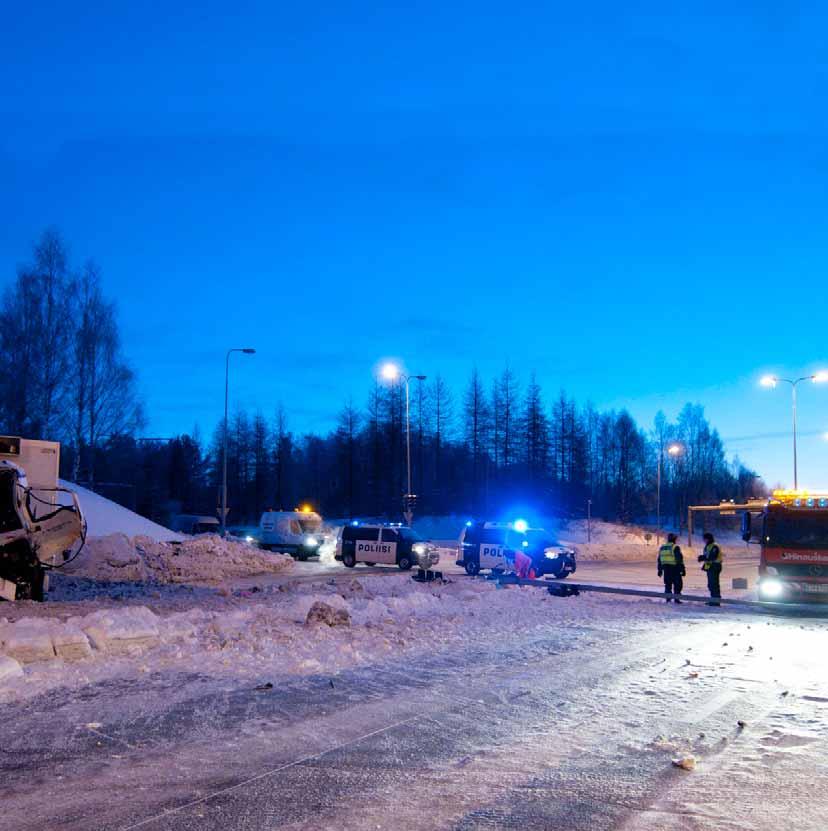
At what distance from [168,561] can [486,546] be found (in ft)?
38.7

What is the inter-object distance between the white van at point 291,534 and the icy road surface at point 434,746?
3247cm

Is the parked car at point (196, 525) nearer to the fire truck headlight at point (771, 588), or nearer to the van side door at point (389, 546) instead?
the van side door at point (389, 546)

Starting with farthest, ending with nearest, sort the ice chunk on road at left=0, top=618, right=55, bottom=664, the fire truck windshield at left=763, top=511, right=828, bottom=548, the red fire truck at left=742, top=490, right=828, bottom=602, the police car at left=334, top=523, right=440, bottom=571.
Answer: the police car at left=334, top=523, right=440, bottom=571, the fire truck windshield at left=763, top=511, right=828, bottom=548, the red fire truck at left=742, top=490, right=828, bottom=602, the ice chunk on road at left=0, top=618, right=55, bottom=664

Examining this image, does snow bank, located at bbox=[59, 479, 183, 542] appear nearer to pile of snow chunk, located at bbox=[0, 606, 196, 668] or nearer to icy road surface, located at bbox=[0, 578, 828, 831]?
pile of snow chunk, located at bbox=[0, 606, 196, 668]

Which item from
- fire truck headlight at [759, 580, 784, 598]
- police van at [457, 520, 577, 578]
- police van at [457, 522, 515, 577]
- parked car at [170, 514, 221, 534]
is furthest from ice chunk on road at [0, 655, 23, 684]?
parked car at [170, 514, 221, 534]

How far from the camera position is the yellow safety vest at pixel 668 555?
74.2 feet

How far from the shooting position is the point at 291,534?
4428 centimetres

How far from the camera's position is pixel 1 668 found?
9.23 metres

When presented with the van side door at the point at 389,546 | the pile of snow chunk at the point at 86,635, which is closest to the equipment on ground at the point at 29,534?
the pile of snow chunk at the point at 86,635

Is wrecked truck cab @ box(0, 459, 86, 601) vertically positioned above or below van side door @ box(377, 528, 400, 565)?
above

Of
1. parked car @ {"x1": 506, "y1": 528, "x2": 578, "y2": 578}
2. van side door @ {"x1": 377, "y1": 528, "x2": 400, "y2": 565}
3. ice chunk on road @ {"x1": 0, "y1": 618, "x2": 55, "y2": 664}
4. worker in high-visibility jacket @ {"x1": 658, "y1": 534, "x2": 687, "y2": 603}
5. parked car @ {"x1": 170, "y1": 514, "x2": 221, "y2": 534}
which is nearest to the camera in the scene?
ice chunk on road @ {"x1": 0, "y1": 618, "x2": 55, "y2": 664}

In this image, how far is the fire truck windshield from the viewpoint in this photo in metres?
21.1

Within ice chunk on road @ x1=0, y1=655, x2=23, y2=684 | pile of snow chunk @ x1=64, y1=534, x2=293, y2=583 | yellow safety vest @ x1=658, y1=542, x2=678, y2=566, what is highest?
yellow safety vest @ x1=658, y1=542, x2=678, y2=566

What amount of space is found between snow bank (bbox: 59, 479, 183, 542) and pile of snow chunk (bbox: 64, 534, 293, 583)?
1.42 m
